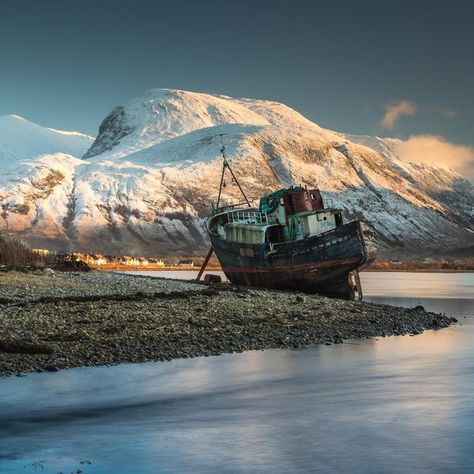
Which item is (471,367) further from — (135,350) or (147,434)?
(147,434)

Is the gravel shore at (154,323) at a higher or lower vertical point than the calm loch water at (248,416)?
higher

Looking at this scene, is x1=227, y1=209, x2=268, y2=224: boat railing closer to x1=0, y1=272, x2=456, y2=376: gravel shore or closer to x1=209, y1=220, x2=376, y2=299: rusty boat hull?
x1=209, y1=220, x2=376, y2=299: rusty boat hull

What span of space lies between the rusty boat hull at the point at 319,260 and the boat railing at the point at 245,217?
586 cm

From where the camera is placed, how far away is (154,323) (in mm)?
30719

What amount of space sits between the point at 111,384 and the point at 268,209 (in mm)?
49080

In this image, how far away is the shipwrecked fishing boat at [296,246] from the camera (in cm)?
6022

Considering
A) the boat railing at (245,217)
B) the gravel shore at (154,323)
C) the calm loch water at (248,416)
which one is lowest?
the calm loch water at (248,416)

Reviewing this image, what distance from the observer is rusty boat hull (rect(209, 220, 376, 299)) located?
5991cm

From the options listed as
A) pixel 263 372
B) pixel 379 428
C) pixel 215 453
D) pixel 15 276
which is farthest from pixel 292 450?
pixel 15 276

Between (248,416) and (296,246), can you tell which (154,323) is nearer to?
(248,416)

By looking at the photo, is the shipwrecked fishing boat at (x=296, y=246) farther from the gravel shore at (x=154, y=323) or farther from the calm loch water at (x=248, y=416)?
the calm loch water at (x=248, y=416)

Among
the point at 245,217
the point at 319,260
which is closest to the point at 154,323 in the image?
the point at 319,260

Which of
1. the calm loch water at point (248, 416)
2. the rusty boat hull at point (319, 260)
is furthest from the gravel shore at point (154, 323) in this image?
the rusty boat hull at point (319, 260)

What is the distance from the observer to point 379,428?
58.9 ft
